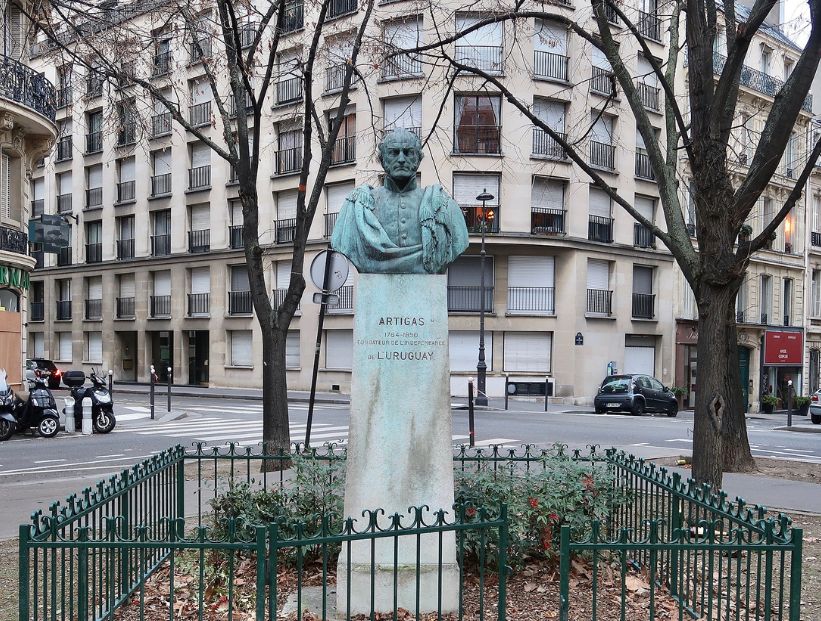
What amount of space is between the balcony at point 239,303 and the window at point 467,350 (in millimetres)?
10392

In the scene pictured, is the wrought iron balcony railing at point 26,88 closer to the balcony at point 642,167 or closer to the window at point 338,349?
the window at point 338,349

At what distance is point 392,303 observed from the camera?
538 centimetres

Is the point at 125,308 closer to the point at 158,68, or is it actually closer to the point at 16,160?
the point at 16,160

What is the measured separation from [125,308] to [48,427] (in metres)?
25.6

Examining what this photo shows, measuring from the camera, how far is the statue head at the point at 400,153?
18.1 feet

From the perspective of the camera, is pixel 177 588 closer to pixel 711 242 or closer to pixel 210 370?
pixel 711 242

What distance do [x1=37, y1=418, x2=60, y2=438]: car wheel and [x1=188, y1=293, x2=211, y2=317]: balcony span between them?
67.1 ft

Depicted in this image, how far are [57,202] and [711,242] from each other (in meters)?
45.2

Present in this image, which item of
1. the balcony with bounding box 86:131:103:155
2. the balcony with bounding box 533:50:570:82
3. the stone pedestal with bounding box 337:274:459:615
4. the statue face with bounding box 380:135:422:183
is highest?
the balcony with bounding box 533:50:570:82

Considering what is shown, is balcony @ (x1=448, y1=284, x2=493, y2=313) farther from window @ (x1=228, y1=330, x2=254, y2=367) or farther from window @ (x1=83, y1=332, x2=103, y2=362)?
window @ (x1=83, y1=332, x2=103, y2=362)

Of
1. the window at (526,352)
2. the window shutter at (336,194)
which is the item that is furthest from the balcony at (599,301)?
the window shutter at (336,194)

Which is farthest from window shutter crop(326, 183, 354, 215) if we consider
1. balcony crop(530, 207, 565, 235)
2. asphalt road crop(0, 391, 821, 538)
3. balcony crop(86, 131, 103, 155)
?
balcony crop(86, 131, 103, 155)

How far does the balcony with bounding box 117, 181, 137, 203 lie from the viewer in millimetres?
41969

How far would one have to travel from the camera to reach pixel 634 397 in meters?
27.4
